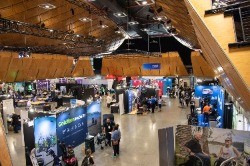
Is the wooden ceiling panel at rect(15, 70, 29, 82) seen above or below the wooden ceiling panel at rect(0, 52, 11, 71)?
below

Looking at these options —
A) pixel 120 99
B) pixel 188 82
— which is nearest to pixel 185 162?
pixel 120 99

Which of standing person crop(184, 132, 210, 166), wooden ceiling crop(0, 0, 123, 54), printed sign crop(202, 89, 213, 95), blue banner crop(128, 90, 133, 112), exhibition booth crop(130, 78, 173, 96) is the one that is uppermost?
wooden ceiling crop(0, 0, 123, 54)

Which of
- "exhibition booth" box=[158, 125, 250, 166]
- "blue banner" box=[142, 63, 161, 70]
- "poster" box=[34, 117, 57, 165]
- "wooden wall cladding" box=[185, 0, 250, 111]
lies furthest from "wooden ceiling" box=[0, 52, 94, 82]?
"wooden wall cladding" box=[185, 0, 250, 111]

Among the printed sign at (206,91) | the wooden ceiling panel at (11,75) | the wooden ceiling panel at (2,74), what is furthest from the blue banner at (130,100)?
the wooden ceiling panel at (2,74)

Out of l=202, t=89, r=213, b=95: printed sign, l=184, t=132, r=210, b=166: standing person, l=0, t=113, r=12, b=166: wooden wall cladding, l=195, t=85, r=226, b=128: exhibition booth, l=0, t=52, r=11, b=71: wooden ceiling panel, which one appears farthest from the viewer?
l=202, t=89, r=213, b=95: printed sign

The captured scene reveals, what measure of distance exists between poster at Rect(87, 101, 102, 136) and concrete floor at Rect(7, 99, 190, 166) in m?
1.06

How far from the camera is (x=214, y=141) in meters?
7.18

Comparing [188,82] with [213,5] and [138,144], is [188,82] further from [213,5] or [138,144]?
[213,5]

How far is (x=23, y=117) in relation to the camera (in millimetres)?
10406

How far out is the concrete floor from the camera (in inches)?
345

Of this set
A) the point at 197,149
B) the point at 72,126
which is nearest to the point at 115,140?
the point at 72,126

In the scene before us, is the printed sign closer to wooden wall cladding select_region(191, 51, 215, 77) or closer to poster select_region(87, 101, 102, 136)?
wooden wall cladding select_region(191, 51, 215, 77)

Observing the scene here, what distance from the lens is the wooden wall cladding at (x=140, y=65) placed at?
2141cm

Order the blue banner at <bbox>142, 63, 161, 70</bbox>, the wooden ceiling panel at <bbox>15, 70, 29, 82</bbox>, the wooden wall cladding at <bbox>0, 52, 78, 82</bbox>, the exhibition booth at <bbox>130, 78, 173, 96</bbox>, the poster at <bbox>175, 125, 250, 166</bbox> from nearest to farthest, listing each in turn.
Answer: the poster at <bbox>175, 125, 250, 166</bbox>
the wooden wall cladding at <bbox>0, 52, 78, 82</bbox>
the wooden ceiling panel at <bbox>15, 70, 29, 82</bbox>
the blue banner at <bbox>142, 63, 161, 70</bbox>
the exhibition booth at <bbox>130, 78, 173, 96</bbox>
